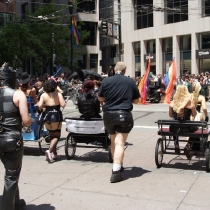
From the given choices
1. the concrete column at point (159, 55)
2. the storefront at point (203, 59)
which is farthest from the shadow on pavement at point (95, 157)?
the concrete column at point (159, 55)

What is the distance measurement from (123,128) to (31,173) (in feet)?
6.07

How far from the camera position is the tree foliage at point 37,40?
114 ft

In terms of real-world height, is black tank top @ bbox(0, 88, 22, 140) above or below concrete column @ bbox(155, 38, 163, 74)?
below

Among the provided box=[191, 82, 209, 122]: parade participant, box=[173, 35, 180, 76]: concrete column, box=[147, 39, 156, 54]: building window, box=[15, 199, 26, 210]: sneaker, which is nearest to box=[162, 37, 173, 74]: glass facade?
box=[173, 35, 180, 76]: concrete column

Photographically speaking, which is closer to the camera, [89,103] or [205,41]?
[89,103]

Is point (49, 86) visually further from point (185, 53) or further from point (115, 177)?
point (185, 53)

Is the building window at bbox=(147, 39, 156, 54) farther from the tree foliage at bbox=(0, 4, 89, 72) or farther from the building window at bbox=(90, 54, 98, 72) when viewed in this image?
the building window at bbox=(90, 54, 98, 72)

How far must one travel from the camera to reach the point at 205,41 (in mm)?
39656

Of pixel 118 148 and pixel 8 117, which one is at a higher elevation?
pixel 8 117

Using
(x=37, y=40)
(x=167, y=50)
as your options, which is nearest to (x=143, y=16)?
(x=167, y=50)

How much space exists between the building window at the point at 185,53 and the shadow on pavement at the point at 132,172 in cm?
3575

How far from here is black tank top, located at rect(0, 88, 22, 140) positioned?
4223mm

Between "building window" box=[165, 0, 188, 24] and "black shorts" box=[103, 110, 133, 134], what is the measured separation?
34728 millimetres

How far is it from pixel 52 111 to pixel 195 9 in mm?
34092
